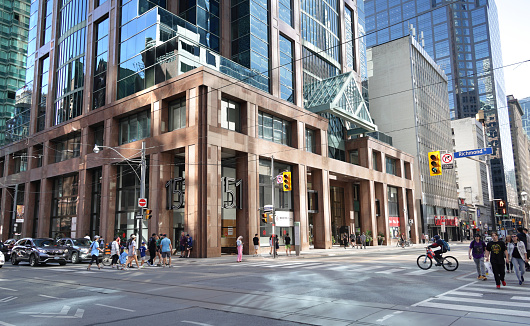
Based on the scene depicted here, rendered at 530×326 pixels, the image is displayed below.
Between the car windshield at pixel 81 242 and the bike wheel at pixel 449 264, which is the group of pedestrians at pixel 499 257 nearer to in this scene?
the bike wheel at pixel 449 264

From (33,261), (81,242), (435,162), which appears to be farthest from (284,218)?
(33,261)

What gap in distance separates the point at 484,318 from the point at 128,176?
114ft

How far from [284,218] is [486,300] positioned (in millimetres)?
29015

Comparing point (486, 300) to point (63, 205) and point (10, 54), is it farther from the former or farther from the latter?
point (10, 54)

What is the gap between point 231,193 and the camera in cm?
3466

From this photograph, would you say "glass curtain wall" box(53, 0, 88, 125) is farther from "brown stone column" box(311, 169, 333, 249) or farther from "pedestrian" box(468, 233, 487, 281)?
"pedestrian" box(468, 233, 487, 281)

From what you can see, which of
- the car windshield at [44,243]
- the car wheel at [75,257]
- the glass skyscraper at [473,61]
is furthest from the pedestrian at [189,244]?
the glass skyscraper at [473,61]

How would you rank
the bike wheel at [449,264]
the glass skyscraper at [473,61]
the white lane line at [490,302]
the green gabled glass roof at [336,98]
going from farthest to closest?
the glass skyscraper at [473,61] < the green gabled glass roof at [336,98] < the bike wheel at [449,264] < the white lane line at [490,302]

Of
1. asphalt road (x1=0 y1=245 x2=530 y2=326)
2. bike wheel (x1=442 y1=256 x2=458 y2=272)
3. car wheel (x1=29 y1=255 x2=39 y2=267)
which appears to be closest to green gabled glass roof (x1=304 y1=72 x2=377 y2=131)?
bike wheel (x1=442 y1=256 x2=458 y2=272)

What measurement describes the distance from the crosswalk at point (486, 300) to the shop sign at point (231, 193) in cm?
2293

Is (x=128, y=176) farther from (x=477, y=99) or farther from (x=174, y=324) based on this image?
(x=477, y=99)

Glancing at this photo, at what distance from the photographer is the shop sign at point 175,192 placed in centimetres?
3278

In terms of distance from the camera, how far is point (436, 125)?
8744 cm

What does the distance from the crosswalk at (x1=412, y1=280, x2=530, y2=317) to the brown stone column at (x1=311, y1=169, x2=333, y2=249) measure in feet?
98.9
